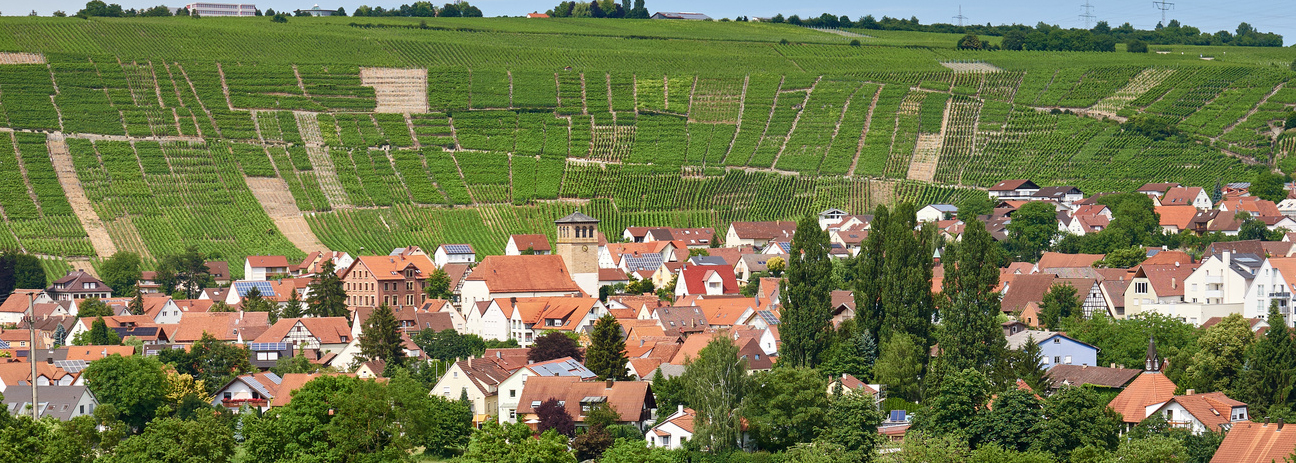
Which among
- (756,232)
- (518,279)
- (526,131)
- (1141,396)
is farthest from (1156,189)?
(1141,396)

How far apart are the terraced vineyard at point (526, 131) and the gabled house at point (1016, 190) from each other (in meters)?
5.66

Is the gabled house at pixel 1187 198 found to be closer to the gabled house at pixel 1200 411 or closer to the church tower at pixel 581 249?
the church tower at pixel 581 249

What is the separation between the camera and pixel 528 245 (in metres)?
108

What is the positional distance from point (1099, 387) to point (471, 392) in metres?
24.2

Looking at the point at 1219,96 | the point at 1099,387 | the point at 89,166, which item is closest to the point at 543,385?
the point at 1099,387

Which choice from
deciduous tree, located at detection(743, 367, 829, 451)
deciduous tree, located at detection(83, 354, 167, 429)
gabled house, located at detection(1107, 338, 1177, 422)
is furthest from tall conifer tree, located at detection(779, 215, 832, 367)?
deciduous tree, located at detection(83, 354, 167, 429)

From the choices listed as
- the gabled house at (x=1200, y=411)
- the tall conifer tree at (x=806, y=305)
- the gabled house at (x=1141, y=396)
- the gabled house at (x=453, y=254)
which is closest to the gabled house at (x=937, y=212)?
the gabled house at (x=453, y=254)

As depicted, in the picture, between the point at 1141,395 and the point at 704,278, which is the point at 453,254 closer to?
the point at 704,278

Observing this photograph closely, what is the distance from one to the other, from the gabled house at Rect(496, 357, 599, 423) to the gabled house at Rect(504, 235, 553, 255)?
1679 inches

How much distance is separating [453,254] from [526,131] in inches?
1637

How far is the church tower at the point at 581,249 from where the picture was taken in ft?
298

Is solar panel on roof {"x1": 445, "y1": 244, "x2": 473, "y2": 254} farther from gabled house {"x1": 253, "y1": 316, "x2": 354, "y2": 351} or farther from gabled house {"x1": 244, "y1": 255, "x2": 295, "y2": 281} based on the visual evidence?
gabled house {"x1": 253, "y1": 316, "x2": 354, "y2": 351}

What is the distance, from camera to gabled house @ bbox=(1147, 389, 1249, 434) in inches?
2000

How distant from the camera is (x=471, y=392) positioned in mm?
62000
